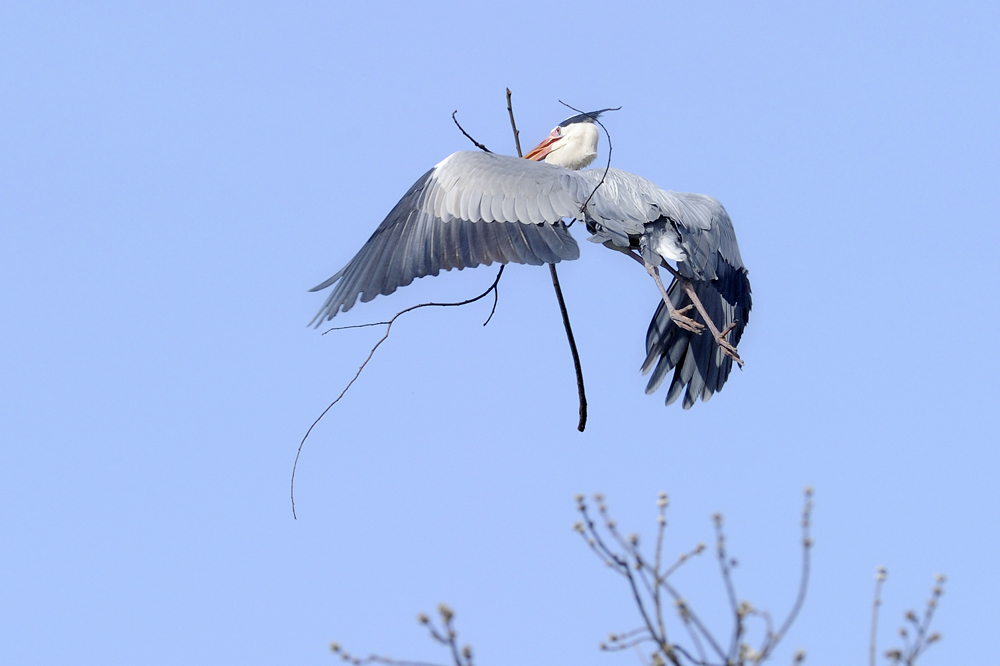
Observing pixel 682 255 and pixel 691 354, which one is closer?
pixel 682 255

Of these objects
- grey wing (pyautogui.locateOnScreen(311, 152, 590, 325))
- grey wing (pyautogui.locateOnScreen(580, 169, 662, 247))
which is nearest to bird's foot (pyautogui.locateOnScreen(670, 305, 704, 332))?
grey wing (pyautogui.locateOnScreen(580, 169, 662, 247))

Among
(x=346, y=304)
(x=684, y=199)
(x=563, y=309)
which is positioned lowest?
(x=563, y=309)

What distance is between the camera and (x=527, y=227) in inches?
305

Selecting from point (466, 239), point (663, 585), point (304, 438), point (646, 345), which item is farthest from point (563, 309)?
point (663, 585)

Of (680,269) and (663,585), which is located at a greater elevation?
(680,269)

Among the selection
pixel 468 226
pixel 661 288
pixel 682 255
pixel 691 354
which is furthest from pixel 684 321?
pixel 691 354

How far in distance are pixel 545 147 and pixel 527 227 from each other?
2273 mm

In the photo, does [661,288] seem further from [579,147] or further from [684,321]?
[579,147]

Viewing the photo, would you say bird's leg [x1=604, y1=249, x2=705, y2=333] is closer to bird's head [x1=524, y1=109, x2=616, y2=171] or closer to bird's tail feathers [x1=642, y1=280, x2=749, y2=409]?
bird's tail feathers [x1=642, y1=280, x2=749, y2=409]

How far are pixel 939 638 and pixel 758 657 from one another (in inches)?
19.4

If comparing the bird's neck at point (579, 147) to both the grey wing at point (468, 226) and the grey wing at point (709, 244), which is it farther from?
the grey wing at point (468, 226)

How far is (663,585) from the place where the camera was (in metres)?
3.52

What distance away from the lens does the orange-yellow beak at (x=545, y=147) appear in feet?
32.3

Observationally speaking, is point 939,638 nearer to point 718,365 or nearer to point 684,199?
point 684,199
